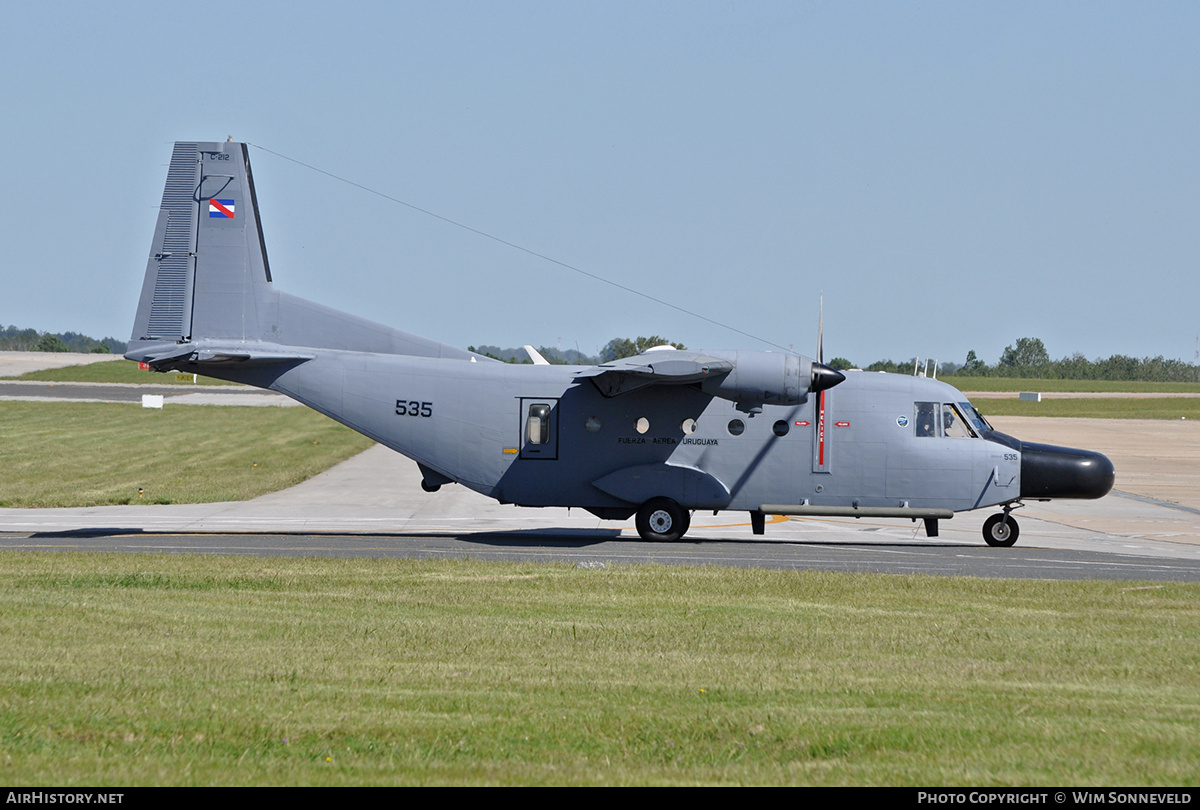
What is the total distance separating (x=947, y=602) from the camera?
46.4 feet

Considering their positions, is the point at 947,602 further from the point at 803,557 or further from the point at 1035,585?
the point at 803,557

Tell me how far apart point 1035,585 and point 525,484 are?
388 inches

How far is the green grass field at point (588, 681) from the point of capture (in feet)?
22.2

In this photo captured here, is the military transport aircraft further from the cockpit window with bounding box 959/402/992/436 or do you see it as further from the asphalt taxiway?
the asphalt taxiway

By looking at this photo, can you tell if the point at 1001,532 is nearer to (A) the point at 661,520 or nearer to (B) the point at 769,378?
(B) the point at 769,378

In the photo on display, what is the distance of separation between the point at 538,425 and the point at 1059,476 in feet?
33.9

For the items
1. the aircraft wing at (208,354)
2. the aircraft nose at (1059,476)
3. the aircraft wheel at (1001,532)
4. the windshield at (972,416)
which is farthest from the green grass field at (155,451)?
the aircraft nose at (1059,476)

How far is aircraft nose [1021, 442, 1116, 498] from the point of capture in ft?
72.1

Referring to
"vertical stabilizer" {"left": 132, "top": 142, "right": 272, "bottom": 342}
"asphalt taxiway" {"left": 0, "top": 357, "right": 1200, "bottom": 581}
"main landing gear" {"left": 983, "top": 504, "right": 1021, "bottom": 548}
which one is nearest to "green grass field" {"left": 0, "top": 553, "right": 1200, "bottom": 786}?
"asphalt taxiway" {"left": 0, "top": 357, "right": 1200, "bottom": 581}

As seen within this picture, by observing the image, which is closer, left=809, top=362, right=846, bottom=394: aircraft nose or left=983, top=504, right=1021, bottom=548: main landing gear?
left=809, top=362, right=846, bottom=394: aircraft nose

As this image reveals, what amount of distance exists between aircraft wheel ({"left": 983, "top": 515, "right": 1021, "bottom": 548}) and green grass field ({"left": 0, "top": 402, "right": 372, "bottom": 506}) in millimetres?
18410

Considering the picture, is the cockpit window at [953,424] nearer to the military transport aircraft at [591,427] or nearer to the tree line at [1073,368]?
the military transport aircraft at [591,427]

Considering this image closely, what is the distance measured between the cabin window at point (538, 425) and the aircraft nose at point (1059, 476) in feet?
30.9

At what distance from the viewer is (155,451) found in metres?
40.4
